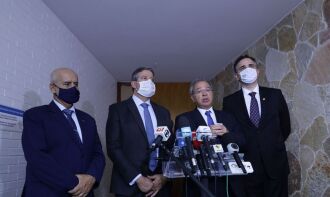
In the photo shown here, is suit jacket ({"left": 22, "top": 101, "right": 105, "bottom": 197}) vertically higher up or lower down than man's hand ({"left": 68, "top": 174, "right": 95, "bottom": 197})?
higher up

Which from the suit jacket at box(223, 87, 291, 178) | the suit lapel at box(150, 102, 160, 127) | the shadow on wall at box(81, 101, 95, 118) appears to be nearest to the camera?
the suit lapel at box(150, 102, 160, 127)

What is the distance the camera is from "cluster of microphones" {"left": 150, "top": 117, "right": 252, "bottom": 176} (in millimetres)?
1706

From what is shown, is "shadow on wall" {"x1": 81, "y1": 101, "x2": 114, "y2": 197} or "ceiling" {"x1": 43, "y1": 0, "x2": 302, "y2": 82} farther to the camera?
"shadow on wall" {"x1": 81, "y1": 101, "x2": 114, "y2": 197}

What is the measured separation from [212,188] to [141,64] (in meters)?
3.30

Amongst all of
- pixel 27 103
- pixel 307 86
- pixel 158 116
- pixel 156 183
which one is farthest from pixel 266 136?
pixel 27 103

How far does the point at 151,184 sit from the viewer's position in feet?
7.94

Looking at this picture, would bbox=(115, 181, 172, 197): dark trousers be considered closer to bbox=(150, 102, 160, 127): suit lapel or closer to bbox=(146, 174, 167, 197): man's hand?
bbox=(146, 174, 167, 197): man's hand

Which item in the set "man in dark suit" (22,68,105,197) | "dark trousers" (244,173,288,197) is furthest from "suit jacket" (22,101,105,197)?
"dark trousers" (244,173,288,197)

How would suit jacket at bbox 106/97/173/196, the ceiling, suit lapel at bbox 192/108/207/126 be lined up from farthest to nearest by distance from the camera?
the ceiling
suit lapel at bbox 192/108/207/126
suit jacket at bbox 106/97/173/196

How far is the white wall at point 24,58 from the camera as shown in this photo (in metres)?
2.55

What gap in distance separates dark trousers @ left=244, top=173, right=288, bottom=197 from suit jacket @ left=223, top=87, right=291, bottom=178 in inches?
1.7

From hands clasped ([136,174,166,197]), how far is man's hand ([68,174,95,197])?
1.05ft

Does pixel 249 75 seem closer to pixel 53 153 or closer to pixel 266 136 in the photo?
pixel 266 136

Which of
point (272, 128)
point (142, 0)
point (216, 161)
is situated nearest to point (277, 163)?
point (272, 128)
